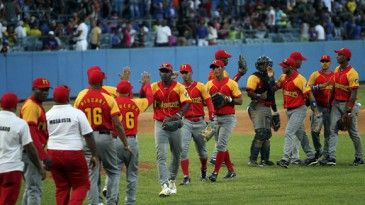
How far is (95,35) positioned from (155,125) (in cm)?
1810

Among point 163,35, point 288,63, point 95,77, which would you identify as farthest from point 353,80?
A: point 163,35

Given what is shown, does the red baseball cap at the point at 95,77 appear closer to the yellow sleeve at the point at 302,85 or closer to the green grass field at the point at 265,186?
the green grass field at the point at 265,186

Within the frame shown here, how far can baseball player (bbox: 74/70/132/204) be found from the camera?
11.4 meters

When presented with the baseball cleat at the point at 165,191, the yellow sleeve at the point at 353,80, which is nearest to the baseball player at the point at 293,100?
the yellow sleeve at the point at 353,80

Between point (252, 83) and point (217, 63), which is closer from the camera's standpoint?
point (217, 63)

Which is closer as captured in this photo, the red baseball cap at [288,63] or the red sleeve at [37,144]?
the red sleeve at [37,144]

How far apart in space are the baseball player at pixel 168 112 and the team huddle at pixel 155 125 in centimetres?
2

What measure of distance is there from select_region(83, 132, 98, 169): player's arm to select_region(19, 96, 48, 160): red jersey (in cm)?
55

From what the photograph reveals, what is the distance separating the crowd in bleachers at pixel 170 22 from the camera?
30734 mm

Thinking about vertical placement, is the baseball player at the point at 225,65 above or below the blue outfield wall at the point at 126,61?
above

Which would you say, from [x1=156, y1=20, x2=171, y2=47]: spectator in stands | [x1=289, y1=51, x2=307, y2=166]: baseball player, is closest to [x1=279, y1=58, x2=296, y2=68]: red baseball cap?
[x1=289, y1=51, x2=307, y2=166]: baseball player

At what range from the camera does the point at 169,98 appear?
13766 millimetres

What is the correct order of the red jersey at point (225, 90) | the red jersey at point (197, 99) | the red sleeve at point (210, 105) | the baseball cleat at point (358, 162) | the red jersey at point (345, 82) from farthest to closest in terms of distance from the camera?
1. the baseball cleat at point (358, 162)
2. the red jersey at point (345, 82)
3. the red jersey at point (225, 90)
4. the red jersey at point (197, 99)
5. the red sleeve at point (210, 105)

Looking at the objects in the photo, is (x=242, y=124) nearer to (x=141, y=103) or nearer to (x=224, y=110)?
(x=224, y=110)
